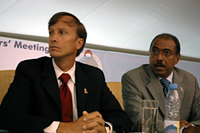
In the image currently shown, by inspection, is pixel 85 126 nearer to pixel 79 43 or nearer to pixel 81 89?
pixel 81 89

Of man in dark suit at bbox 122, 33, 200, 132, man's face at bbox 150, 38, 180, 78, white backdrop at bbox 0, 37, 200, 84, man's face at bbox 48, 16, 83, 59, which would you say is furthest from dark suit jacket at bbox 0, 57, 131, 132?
white backdrop at bbox 0, 37, 200, 84

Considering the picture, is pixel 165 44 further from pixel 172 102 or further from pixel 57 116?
pixel 57 116

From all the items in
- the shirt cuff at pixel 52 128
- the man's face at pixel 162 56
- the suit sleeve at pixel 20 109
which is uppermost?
the man's face at pixel 162 56

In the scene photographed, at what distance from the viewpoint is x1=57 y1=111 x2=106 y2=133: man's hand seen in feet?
3.97

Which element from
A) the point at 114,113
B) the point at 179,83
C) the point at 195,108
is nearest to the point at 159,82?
the point at 179,83

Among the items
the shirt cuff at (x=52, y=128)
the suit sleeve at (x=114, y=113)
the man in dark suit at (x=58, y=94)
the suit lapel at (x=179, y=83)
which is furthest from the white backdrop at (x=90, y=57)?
the shirt cuff at (x=52, y=128)

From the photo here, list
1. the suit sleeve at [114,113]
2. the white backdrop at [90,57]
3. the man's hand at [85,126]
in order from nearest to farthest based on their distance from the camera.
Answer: the man's hand at [85,126] → the suit sleeve at [114,113] → the white backdrop at [90,57]

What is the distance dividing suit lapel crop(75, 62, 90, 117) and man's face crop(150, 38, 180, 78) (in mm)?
679

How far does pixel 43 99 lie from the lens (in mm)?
1533

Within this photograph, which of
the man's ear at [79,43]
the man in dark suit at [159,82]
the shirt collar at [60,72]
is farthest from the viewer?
the man in dark suit at [159,82]

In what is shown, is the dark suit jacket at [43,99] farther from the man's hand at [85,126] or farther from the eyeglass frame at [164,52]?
the eyeglass frame at [164,52]

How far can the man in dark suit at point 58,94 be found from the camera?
1251 mm

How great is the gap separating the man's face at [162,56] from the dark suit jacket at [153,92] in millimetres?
75

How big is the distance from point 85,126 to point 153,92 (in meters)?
0.91
